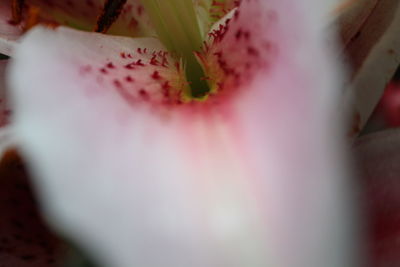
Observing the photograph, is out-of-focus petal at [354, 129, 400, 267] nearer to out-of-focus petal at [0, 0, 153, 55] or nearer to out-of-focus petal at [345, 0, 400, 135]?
out-of-focus petal at [345, 0, 400, 135]

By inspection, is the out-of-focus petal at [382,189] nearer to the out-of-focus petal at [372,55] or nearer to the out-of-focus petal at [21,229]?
the out-of-focus petal at [372,55]

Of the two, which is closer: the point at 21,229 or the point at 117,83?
the point at 117,83

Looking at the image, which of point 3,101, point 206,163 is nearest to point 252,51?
point 206,163

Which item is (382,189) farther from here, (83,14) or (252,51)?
(83,14)

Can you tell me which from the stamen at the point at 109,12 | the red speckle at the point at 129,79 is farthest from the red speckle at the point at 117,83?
the stamen at the point at 109,12

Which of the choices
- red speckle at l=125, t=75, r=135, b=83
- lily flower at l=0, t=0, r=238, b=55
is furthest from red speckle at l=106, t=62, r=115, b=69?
lily flower at l=0, t=0, r=238, b=55

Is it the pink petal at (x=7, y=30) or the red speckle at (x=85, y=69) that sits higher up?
the red speckle at (x=85, y=69)
